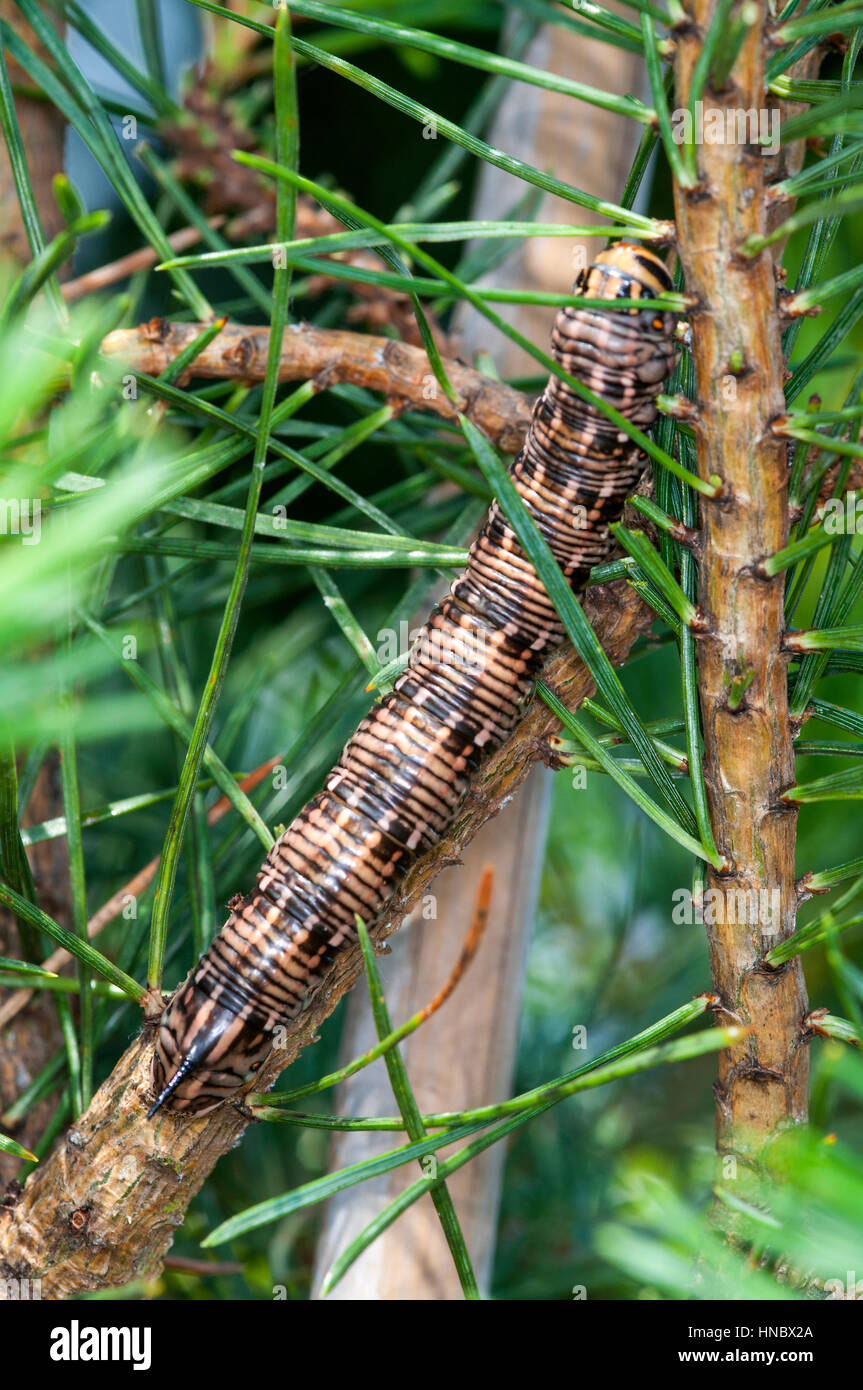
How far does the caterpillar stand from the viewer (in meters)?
0.34

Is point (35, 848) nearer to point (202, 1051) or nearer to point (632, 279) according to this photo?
point (202, 1051)

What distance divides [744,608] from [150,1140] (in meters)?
0.28

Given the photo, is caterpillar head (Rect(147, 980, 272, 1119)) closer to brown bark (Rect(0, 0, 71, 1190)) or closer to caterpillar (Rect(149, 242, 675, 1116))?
caterpillar (Rect(149, 242, 675, 1116))

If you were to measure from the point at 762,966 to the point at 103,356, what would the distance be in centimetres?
37

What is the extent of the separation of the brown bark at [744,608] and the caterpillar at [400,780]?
0.04 meters

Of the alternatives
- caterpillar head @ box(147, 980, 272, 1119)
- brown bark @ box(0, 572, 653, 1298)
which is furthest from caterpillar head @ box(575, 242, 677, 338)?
caterpillar head @ box(147, 980, 272, 1119)

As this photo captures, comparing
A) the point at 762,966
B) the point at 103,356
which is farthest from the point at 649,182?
the point at 762,966

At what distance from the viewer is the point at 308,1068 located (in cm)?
72

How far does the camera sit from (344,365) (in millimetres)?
487

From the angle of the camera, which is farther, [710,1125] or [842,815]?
[710,1125]

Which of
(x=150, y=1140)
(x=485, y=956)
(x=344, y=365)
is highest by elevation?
(x=344, y=365)

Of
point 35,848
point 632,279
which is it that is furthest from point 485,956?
point 632,279

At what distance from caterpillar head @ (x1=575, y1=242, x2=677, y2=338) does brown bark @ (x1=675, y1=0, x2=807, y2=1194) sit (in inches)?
0.4
